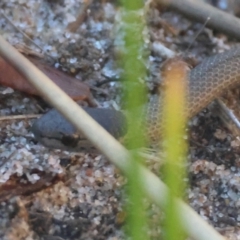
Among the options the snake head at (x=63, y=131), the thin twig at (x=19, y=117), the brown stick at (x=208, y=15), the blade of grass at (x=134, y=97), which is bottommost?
the thin twig at (x=19, y=117)

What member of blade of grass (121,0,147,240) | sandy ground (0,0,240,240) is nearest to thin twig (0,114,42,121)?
sandy ground (0,0,240,240)

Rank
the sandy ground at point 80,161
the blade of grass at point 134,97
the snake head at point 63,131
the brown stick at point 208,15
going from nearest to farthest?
1. the blade of grass at point 134,97
2. the sandy ground at point 80,161
3. the snake head at point 63,131
4. the brown stick at point 208,15

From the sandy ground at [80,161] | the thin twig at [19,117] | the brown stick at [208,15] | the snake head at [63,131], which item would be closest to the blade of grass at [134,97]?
the sandy ground at [80,161]

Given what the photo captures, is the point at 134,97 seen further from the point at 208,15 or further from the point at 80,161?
Result: the point at 208,15

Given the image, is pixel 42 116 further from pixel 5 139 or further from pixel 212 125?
pixel 212 125

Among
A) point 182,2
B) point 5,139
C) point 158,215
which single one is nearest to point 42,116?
point 5,139

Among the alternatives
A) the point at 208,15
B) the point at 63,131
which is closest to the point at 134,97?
the point at 63,131

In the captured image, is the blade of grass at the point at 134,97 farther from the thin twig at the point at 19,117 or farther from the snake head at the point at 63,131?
the thin twig at the point at 19,117

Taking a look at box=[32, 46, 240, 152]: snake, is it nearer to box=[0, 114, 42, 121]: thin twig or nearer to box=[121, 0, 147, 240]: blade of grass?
box=[0, 114, 42, 121]: thin twig
